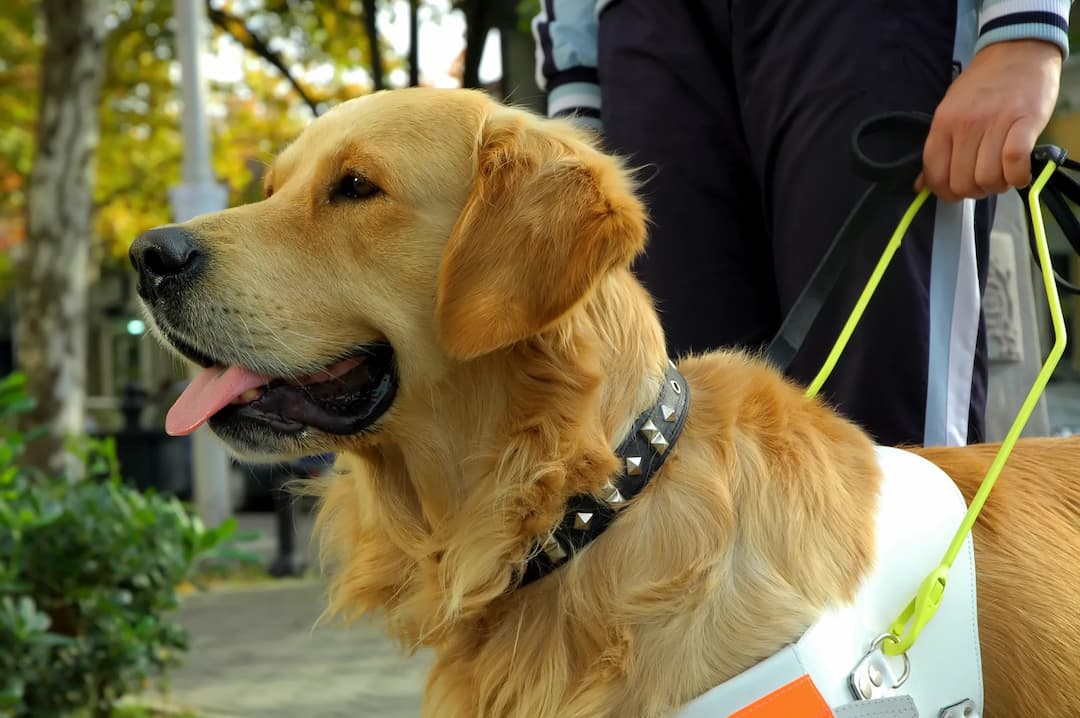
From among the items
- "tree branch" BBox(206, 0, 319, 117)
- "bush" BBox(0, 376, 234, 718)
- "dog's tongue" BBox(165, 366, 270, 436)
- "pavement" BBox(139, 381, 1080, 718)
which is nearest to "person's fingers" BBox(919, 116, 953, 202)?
"dog's tongue" BBox(165, 366, 270, 436)

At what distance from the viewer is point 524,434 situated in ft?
6.85

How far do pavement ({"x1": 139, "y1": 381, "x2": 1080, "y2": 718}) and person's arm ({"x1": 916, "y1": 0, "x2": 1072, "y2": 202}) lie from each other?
9.15 feet

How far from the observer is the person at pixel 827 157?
2.21 meters

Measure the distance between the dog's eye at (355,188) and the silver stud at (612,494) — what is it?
760 mm

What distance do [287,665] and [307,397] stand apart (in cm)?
426

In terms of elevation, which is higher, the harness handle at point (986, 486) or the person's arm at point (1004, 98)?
the person's arm at point (1004, 98)

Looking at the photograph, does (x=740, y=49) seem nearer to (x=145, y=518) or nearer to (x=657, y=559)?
(x=657, y=559)

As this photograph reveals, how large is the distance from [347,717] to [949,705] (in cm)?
362

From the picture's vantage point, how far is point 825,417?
84.6 inches

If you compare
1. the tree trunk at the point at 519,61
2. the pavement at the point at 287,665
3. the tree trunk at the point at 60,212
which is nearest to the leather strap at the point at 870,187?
the pavement at the point at 287,665

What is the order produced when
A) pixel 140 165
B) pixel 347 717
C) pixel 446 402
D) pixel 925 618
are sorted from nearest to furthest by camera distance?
pixel 925 618
pixel 446 402
pixel 347 717
pixel 140 165

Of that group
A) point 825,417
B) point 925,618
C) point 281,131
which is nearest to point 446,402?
point 825,417

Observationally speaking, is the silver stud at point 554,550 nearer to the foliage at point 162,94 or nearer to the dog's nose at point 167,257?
the dog's nose at point 167,257

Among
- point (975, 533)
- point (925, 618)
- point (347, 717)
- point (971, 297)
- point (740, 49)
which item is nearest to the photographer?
point (925, 618)
